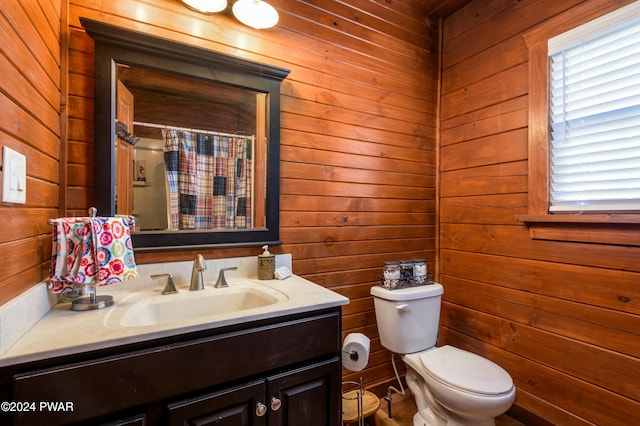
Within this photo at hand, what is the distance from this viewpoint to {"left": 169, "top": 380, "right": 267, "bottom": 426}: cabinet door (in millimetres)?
812

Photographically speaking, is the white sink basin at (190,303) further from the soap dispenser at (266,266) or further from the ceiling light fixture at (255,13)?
the ceiling light fixture at (255,13)

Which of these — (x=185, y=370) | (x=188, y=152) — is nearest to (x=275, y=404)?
(x=185, y=370)

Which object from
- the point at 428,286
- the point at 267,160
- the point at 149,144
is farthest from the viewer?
the point at 428,286

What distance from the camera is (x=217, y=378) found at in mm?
864

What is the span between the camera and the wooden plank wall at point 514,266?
132cm

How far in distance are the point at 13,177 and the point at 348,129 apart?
1.45m

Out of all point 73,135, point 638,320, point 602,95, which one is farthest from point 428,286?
point 73,135

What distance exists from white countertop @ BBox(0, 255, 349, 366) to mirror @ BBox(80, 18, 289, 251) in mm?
274

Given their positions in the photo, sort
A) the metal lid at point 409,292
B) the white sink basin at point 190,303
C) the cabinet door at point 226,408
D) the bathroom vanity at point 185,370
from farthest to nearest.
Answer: the metal lid at point 409,292 < the white sink basin at point 190,303 < the cabinet door at point 226,408 < the bathroom vanity at point 185,370

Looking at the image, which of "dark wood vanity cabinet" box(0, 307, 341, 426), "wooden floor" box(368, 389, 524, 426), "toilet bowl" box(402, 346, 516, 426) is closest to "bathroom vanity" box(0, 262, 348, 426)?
"dark wood vanity cabinet" box(0, 307, 341, 426)

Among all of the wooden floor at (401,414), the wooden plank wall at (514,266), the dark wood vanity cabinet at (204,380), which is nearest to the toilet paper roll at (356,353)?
the dark wood vanity cabinet at (204,380)

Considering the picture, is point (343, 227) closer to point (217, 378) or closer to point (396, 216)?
point (396, 216)

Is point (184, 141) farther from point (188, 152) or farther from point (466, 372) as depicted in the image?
point (466, 372)

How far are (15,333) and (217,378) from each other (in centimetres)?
50
